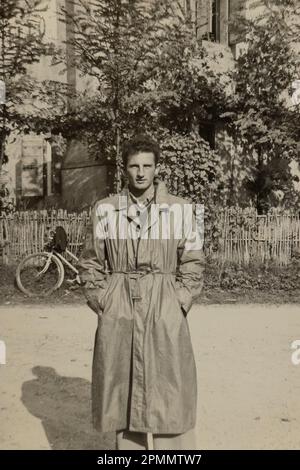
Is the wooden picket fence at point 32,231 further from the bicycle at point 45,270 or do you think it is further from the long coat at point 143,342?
the long coat at point 143,342

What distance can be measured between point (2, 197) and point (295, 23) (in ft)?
26.4

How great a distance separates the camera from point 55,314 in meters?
8.20

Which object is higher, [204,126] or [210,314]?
[204,126]

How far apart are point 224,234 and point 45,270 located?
393cm

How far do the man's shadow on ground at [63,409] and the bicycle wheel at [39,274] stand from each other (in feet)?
13.6

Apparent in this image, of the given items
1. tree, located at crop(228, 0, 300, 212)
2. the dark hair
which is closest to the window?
tree, located at crop(228, 0, 300, 212)

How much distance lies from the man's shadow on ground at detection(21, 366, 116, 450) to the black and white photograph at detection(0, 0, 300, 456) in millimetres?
21

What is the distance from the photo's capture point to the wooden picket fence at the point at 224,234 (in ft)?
35.8

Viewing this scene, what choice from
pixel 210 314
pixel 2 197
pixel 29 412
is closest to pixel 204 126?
pixel 2 197

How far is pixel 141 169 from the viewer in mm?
2906

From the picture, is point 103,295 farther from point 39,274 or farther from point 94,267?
point 39,274

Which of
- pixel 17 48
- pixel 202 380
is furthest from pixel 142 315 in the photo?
pixel 17 48
